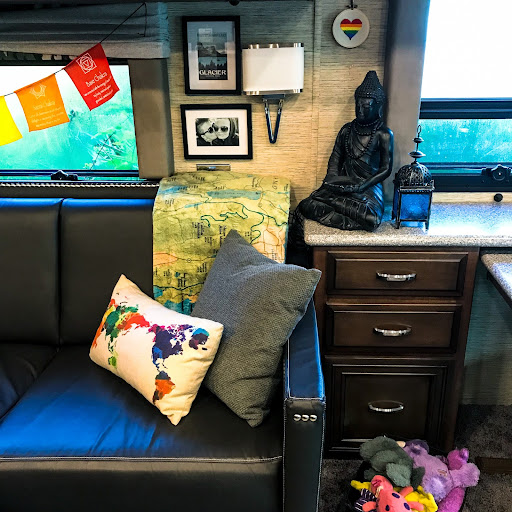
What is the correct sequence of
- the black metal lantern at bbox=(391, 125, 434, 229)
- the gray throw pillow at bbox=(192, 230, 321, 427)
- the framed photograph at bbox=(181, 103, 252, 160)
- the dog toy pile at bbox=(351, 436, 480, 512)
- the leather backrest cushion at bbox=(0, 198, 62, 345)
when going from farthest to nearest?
the framed photograph at bbox=(181, 103, 252, 160) → the leather backrest cushion at bbox=(0, 198, 62, 345) → the black metal lantern at bbox=(391, 125, 434, 229) → the dog toy pile at bbox=(351, 436, 480, 512) → the gray throw pillow at bbox=(192, 230, 321, 427)

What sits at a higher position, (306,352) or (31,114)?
(31,114)

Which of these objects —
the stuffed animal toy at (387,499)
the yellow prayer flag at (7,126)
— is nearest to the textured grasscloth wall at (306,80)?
the yellow prayer flag at (7,126)

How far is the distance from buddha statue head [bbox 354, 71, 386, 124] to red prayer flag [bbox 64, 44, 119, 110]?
910 mm

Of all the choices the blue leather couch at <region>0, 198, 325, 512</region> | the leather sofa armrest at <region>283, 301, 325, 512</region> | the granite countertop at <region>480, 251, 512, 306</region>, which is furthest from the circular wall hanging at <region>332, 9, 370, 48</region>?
the leather sofa armrest at <region>283, 301, 325, 512</region>

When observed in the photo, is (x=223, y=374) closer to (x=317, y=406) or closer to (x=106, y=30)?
(x=317, y=406)

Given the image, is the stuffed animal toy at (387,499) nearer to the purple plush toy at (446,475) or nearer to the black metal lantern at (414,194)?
the purple plush toy at (446,475)

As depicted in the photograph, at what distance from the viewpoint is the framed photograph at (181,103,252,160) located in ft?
6.90

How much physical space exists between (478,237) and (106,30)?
150 cm

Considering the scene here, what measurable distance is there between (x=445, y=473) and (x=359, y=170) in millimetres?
1097

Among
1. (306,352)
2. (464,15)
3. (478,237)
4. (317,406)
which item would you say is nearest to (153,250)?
(306,352)

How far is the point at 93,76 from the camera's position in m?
1.98

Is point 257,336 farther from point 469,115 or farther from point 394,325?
point 469,115

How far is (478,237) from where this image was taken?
174 cm

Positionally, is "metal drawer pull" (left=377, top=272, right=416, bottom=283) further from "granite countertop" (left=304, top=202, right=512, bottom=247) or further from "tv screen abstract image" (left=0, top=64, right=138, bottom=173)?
"tv screen abstract image" (left=0, top=64, right=138, bottom=173)
